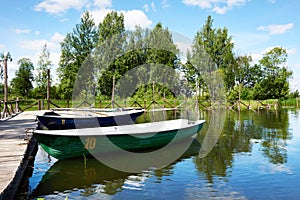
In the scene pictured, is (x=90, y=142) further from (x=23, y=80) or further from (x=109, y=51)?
(x=23, y=80)

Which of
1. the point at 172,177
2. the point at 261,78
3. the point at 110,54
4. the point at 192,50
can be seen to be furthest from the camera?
the point at 261,78

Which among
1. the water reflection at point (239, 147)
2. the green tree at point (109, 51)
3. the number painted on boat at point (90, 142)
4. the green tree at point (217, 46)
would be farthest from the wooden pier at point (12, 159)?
the green tree at point (217, 46)

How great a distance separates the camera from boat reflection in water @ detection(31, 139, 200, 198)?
590 cm

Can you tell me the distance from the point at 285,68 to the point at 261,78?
3.79 meters

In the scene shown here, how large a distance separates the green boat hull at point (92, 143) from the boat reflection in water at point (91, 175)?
28cm

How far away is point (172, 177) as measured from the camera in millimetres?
6715

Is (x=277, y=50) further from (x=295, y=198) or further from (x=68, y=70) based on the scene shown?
(x=295, y=198)

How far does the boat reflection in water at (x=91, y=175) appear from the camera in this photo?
5.90 metres

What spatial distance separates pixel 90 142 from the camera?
757 centimetres

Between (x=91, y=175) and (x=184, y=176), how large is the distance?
223cm

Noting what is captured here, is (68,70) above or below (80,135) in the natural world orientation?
above

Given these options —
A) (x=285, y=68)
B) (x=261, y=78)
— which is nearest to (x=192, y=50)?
(x=261, y=78)

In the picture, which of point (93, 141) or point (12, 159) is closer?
point (12, 159)

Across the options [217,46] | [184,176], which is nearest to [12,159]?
[184,176]
